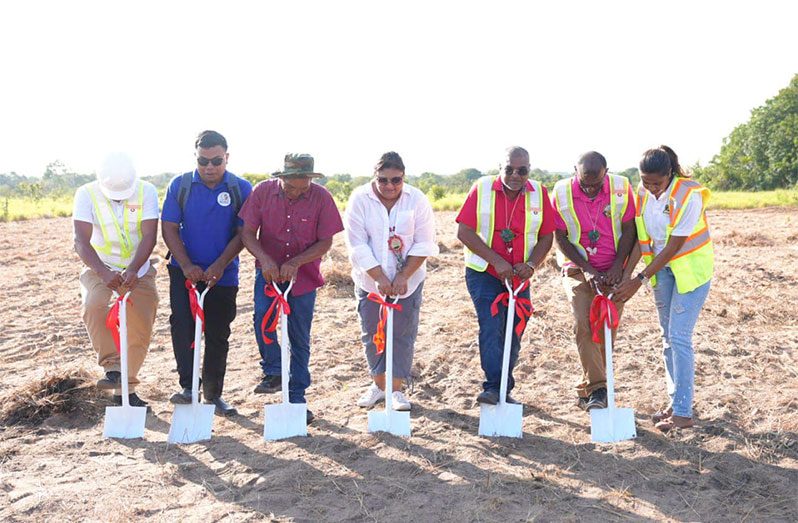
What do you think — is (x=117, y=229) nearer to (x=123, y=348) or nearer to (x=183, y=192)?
(x=183, y=192)

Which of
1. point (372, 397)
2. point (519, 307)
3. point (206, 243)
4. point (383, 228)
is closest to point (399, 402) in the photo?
point (372, 397)

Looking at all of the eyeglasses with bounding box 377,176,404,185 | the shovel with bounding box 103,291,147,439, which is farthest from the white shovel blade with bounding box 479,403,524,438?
the shovel with bounding box 103,291,147,439

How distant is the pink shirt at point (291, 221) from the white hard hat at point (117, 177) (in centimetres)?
79

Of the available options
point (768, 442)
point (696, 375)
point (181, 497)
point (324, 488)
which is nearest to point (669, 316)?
point (768, 442)

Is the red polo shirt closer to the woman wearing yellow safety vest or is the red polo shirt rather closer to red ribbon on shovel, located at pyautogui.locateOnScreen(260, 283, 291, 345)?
the woman wearing yellow safety vest

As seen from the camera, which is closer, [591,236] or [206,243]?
[591,236]

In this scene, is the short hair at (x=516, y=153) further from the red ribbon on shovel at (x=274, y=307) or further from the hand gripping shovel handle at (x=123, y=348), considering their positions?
the hand gripping shovel handle at (x=123, y=348)

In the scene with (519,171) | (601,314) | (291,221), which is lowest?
(601,314)

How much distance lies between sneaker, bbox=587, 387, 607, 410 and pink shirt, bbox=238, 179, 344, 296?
200cm

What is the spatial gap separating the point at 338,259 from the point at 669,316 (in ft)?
21.6

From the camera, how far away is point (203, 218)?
4.93 metres

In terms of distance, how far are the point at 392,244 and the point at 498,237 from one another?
68 centimetres

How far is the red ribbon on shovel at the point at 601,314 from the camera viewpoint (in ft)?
15.6

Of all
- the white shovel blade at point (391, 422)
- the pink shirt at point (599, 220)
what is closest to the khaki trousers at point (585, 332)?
the pink shirt at point (599, 220)
